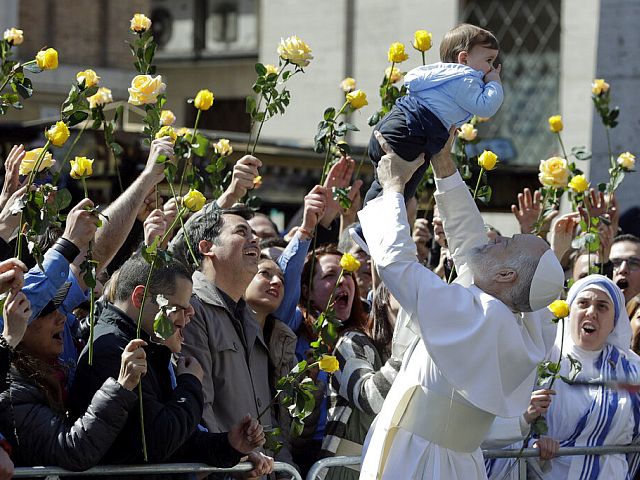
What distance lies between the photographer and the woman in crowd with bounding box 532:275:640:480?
6.04 meters

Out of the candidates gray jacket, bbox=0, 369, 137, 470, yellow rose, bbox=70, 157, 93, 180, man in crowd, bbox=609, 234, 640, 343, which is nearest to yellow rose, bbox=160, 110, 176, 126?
yellow rose, bbox=70, 157, 93, 180

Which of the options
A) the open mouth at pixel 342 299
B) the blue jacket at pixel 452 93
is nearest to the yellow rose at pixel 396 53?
the blue jacket at pixel 452 93

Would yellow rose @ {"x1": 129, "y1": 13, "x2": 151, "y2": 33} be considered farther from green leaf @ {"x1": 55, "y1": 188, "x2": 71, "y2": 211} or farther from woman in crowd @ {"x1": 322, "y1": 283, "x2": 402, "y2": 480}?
woman in crowd @ {"x1": 322, "y1": 283, "x2": 402, "y2": 480}

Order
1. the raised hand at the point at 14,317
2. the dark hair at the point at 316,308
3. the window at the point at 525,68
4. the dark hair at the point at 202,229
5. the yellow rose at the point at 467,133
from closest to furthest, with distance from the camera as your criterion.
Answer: the raised hand at the point at 14,317
the dark hair at the point at 202,229
the dark hair at the point at 316,308
the yellow rose at the point at 467,133
the window at the point at 525,68

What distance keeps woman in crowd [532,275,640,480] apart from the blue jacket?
1.97 m

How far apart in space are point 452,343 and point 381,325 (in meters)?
1.74

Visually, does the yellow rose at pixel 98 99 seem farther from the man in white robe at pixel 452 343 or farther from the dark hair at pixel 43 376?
the man in white robe at pixel 452 343

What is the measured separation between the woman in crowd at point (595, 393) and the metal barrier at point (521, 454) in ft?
0.18

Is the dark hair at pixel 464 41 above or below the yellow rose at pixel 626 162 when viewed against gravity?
above

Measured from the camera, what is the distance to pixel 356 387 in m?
5.57

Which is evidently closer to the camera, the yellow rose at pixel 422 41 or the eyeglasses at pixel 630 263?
the yellow rose at pixel 422 41

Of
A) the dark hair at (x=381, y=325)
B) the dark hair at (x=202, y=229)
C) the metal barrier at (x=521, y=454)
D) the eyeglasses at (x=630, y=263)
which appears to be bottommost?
the metal barrier at (x=521, y=454)

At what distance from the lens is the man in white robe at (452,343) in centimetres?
428

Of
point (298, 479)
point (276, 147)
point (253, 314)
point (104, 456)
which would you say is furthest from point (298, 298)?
point (276, 147)
